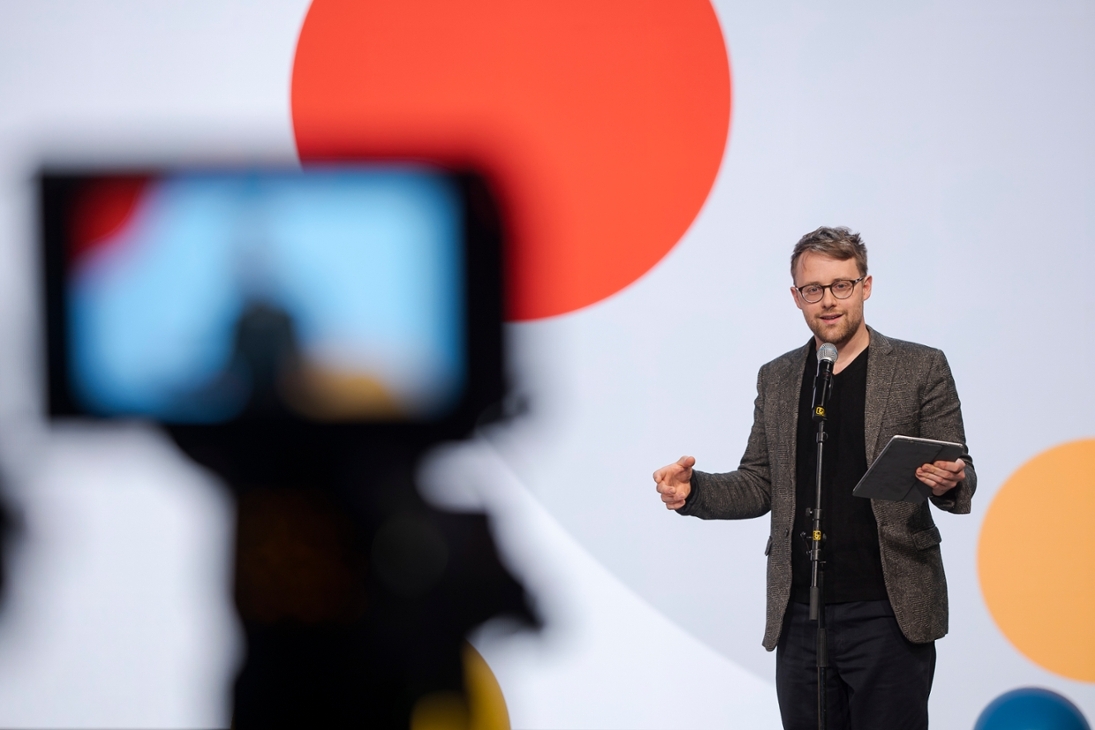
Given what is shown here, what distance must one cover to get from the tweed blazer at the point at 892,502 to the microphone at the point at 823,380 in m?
0.16

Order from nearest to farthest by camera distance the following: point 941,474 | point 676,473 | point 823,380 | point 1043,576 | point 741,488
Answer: point 941,474
point 823,380
point 676,473
point 741,488
point 1043,576

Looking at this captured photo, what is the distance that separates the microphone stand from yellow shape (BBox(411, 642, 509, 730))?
1.24 m

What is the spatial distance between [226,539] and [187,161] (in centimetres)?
128

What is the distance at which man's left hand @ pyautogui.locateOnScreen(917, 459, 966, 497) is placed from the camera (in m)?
1.96

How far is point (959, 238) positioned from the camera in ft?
9.98

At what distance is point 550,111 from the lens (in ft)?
10.0

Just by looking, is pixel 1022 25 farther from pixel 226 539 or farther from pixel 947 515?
pixel 226 539

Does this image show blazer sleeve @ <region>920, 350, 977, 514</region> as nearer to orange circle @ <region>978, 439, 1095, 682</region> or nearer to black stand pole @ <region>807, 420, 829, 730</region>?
black stand pole @ <region>807, 420, 829, 730</region>

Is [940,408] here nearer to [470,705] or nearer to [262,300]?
[470,705]

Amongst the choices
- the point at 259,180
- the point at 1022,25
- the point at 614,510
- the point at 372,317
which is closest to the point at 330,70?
the point at 259,180

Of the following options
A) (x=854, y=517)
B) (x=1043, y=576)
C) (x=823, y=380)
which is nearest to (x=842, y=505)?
(x=854, y=517)

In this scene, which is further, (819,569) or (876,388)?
(876,388)

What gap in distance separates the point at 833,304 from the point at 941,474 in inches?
18.4

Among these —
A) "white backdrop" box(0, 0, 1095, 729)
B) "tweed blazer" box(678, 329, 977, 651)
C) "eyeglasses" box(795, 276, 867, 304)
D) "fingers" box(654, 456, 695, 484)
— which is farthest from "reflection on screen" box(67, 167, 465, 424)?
"eyeglasses" box(795, 276, 867, 304)
